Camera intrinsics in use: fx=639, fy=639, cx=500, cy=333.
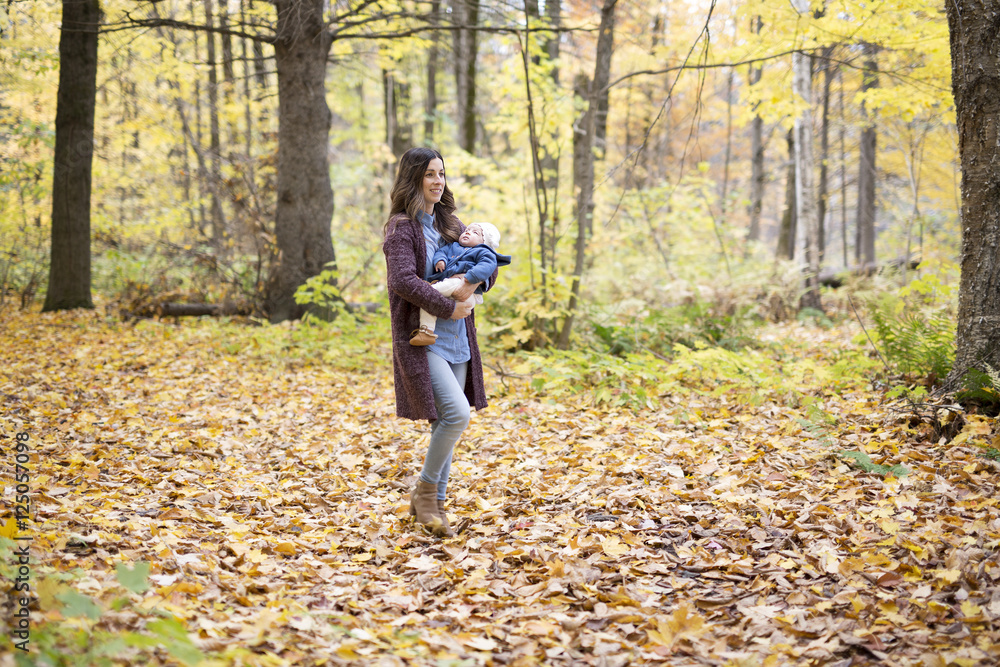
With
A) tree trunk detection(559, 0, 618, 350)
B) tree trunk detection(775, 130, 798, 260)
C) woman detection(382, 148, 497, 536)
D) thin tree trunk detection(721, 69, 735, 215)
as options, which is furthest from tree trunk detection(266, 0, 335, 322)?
tree trunk detection(775, 130, 798, 260)

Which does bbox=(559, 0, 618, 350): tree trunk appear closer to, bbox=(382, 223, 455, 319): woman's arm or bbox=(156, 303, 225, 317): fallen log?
bbox=(382, 223, 455, 319): woman's arm

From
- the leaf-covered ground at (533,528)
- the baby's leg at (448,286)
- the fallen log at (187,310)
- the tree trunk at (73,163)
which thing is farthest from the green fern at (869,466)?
the tree trunk at (73,163)

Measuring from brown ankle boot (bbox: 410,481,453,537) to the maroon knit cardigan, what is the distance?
0.46 metres

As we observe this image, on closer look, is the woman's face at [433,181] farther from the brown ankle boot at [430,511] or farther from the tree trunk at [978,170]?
the tree trunk at [978,170]

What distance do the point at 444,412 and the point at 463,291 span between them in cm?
66

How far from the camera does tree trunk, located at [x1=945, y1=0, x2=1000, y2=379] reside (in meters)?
4.17

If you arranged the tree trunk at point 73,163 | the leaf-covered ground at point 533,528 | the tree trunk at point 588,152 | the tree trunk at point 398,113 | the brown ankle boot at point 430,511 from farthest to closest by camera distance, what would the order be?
the tree trunk at point 398,113, the tree trunk at point 73,163, the tree trunk at point 588,152, the brown ankle boot at point 430,511, the leaf-covered ground at point 533,528

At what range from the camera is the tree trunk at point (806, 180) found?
11461 millimetres

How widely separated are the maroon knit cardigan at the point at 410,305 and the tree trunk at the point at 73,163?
9099mm

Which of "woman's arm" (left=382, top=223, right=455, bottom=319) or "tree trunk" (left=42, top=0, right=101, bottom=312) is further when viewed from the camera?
Answer: "tree trunk" (left=42, top=0, right=101, bottom=312)

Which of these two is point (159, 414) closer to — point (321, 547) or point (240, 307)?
point (321, 547)

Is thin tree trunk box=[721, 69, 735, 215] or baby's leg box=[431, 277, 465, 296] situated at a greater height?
thin tree trunk box=[721, 69, 735, 215]

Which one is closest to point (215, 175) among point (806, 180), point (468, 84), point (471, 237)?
point (468, 84)

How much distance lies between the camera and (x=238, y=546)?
322cm
